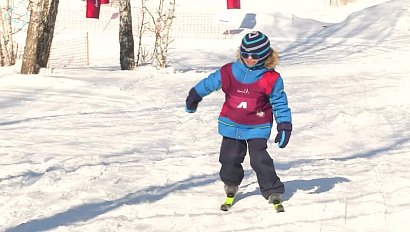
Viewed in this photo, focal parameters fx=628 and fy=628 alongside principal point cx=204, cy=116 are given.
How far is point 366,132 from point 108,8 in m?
27.8

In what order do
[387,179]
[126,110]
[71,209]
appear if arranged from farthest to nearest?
[126,110] → [387,179] → [71,209]

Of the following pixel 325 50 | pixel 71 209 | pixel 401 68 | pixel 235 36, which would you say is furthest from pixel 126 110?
pixel 235 36

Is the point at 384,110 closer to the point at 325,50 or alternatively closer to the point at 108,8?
the point at 325,50

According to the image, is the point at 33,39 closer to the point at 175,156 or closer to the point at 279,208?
the point at 175,156

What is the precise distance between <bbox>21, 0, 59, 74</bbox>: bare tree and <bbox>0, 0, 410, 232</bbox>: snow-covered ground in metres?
0.62

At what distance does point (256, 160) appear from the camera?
4.89 m

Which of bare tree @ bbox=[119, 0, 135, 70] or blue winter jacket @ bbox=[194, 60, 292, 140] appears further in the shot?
bare tree @ bbox=[119, 0, 135, 70]

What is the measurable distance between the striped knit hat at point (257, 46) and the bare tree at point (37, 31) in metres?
8.74

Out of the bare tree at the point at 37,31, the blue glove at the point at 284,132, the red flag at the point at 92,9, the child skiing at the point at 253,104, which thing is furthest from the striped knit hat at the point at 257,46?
the red flag at the point at 92,9

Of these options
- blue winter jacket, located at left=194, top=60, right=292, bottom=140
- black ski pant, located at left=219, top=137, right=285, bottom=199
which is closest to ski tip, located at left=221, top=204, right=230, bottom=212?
black ski pant, located at left=219, top=137, right=285, bottom=199

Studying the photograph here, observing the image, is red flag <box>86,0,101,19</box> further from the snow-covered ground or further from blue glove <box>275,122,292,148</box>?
blue glove <box>275,122,292,148</box>

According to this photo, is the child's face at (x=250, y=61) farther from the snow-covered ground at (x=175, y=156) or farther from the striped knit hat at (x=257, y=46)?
the snow-covered ground at (x=175, y=156)

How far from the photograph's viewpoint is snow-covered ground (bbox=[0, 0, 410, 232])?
4715 millimetres

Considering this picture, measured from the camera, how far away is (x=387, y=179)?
5734 mm
